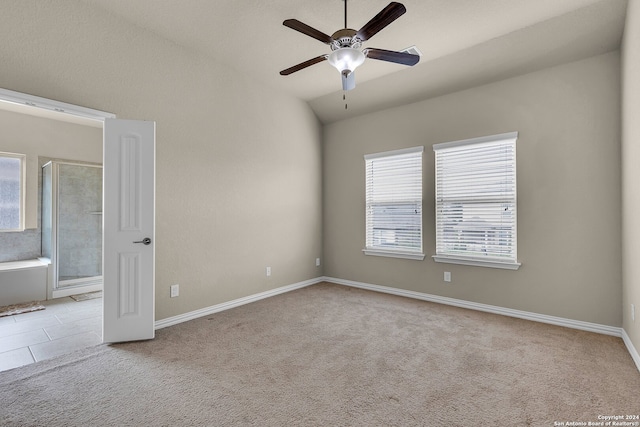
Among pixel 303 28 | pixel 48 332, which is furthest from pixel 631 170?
pixel 48 332

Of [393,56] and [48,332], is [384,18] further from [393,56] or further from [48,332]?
[48,332]

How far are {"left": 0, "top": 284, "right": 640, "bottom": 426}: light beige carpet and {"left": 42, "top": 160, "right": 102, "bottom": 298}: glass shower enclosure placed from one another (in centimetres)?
266

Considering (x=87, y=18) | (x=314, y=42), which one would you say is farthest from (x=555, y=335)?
(x=87, y=18)

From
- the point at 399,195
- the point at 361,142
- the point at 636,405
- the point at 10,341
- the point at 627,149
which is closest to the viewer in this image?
the point at 636,405

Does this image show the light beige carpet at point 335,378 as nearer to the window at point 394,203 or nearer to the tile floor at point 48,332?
the tile floor at point 48,332

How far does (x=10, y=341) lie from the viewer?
115 inches

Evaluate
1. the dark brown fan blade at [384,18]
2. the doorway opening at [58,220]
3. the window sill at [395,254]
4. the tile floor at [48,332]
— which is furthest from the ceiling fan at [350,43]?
the doorway opening at [58,220]

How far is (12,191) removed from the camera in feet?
15.0

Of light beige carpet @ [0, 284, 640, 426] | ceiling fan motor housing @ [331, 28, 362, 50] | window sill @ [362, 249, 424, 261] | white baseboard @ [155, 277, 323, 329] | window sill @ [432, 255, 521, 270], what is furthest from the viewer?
window sill @ [362, 249, 424, 261]

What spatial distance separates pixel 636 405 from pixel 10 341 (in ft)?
16.5

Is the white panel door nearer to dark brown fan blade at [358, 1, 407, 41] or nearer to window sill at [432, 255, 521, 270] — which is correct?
dark brown fan blade at [358, 1, 407, 41]

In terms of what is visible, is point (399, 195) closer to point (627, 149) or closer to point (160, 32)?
point (627, 149)

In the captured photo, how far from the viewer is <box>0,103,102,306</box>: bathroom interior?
4.37m

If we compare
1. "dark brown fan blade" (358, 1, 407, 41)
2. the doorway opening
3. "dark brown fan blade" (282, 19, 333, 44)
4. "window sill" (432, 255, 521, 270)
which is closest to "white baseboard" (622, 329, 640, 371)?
"window sill" (432, 255, 521, 270)
